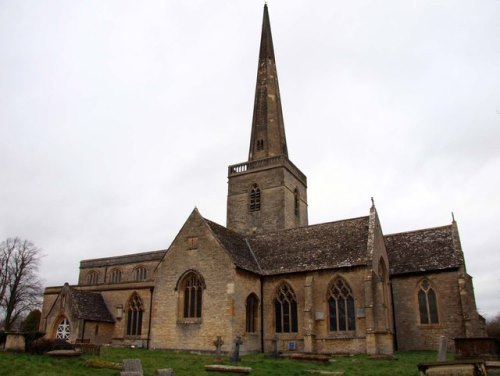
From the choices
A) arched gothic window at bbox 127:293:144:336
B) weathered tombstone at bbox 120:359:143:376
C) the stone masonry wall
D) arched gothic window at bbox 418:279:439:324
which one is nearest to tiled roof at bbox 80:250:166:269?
arched gothic window at bbox 127:293:144:336

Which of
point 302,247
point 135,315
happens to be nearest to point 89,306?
point 135,315

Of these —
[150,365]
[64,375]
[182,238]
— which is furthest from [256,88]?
[64,375]

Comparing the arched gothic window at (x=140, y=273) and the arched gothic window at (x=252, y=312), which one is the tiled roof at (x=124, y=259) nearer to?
the arched gothic window at (x=140, y=273)

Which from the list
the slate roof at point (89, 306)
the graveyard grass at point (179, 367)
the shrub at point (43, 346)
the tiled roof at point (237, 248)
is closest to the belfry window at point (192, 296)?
the tiled roof at point (237, 248)

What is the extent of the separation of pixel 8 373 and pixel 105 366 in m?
3.28

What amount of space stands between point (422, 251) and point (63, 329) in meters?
25.8

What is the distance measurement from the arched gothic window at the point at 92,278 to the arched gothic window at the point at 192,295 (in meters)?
26.9

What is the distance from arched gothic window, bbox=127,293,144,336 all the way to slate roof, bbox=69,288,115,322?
1715 mm

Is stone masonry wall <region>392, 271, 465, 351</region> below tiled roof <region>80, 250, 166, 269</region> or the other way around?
below

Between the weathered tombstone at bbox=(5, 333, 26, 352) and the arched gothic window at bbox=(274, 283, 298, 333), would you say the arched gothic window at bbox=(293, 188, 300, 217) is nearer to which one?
the arched gothic window at bbox=(274, 283, 298, 333)

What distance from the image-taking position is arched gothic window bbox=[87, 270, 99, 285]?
5078 cm

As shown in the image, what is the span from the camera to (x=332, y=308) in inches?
1031

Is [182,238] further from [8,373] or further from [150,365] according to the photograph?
[8,373]

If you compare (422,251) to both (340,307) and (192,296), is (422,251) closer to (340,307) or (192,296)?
(340,307)
